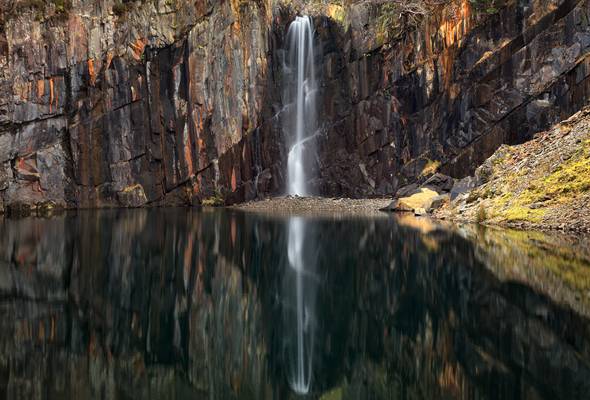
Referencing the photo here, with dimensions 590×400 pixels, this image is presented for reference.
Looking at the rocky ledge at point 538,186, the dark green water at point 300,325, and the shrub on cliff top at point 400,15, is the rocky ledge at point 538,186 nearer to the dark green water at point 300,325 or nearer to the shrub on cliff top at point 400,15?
the dark green water at point 300,325

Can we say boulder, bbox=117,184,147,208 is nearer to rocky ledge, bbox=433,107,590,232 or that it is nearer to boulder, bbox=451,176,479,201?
rocky ledge, bbox=433,107,590,232

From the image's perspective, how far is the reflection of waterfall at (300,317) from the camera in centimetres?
725

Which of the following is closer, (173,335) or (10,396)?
(10,396)

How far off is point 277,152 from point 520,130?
25536 millimetres

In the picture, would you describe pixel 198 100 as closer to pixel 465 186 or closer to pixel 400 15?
pixel 400 15

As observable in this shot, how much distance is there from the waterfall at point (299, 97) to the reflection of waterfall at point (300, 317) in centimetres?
4126

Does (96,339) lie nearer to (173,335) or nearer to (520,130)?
(173,335)

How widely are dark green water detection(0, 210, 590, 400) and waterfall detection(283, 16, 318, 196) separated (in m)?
41.6

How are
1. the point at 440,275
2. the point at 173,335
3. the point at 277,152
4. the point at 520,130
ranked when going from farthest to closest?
the point at 277,152 → the point at 520,130 → the point at 440,275 → the point at 173,335

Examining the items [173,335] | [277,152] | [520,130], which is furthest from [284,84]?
[173,335]

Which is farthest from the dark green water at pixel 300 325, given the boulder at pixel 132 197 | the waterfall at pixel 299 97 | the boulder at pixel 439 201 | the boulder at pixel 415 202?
the waterfall at pixel 299 97

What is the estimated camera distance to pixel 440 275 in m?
13.8

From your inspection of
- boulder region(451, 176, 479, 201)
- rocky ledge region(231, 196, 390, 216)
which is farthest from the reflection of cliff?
rocky ledge region(231, 196, 390, 216)

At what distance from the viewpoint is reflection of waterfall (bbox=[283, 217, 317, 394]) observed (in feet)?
23.8
